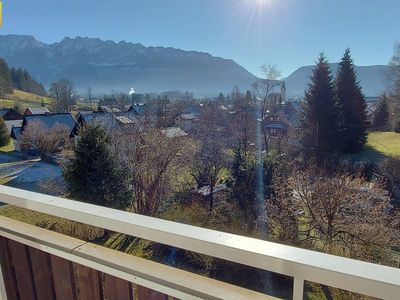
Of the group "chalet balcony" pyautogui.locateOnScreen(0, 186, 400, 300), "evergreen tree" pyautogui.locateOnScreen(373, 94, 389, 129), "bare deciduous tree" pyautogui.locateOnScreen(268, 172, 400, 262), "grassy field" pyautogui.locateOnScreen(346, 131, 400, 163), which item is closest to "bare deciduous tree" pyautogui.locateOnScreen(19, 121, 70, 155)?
"bare deciduous tree" pyautogui.locateOnScreen(268, 172, 400, 262)

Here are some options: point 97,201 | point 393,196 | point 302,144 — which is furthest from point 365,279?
point 302,144

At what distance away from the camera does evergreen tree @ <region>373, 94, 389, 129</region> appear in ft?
78.3

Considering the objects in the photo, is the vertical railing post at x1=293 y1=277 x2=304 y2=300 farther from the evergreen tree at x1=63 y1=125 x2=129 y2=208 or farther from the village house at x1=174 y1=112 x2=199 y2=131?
the village house at x1=174 y1=112 x2=199 y2=131

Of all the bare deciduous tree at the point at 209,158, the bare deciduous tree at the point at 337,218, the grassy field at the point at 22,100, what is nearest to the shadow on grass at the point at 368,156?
the bare deciduous tree at the point at 209,158

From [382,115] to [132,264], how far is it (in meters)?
27.7

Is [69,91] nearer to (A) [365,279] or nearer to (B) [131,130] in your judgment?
(B) [131,130]

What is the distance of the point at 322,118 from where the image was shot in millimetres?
18047

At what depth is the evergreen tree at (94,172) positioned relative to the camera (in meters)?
8.91

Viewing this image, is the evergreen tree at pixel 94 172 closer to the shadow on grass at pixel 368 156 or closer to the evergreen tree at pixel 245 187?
the evergreen tree at pixel 245 187

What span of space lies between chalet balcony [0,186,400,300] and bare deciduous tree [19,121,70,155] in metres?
18.8

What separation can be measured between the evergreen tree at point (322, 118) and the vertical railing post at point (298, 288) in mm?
18042

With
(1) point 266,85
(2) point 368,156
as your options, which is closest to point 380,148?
(2) point 368,156

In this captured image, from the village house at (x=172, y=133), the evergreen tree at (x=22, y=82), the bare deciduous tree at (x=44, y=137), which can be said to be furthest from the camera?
the evergreen tree at (x=22, y=82)

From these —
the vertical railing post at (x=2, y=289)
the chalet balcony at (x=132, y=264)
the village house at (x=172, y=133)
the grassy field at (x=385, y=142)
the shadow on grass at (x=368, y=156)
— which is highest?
the chalet balcony at (x=132, y=264)
